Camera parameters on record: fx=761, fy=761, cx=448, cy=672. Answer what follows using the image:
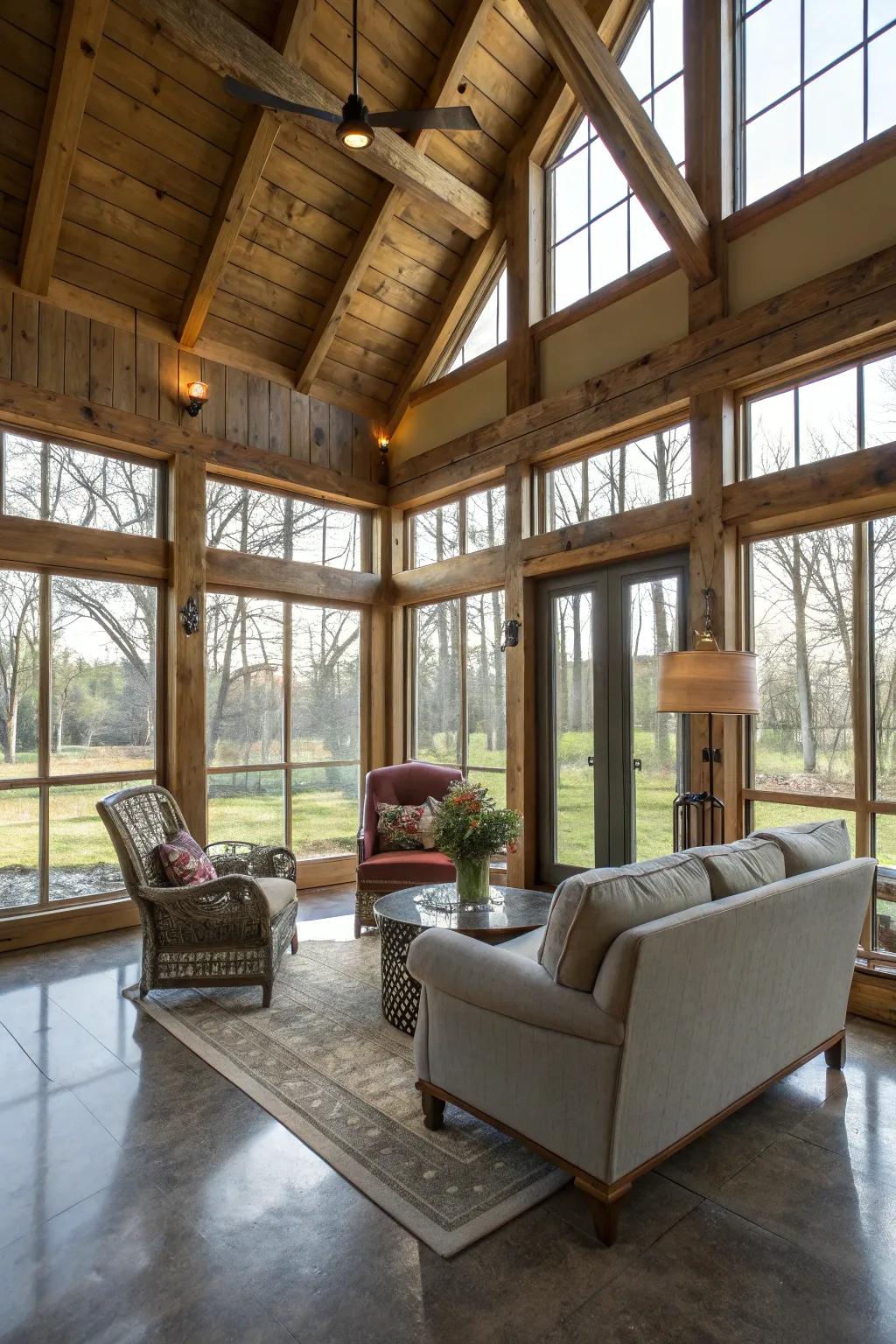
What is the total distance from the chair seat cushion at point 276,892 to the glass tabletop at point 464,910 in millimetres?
513

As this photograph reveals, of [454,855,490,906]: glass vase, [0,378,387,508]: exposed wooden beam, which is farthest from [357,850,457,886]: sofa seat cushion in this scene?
[0,378,387,508]: exposed wooden beam

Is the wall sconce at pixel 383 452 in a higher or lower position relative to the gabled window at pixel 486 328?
lower

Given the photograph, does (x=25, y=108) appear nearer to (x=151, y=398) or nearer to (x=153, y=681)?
(x=151, y=398)

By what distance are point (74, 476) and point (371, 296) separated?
2.52 m

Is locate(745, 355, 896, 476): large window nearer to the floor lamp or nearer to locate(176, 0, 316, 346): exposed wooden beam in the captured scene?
the floor lamp

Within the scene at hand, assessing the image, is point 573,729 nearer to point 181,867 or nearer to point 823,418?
point 823,418

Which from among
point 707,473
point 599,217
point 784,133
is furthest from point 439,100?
point 707,473

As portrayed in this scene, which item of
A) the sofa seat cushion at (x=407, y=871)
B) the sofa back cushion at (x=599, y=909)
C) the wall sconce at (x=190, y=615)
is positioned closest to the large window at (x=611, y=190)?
the wall sconce at (x=190, y=615)

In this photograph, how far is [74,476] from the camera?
473 cm

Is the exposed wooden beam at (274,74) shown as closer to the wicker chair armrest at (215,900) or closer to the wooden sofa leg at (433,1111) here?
the wicker chair armrest at (215,900)

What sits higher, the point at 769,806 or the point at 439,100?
the point at 439,100

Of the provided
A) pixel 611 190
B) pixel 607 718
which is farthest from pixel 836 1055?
pixel 611 190

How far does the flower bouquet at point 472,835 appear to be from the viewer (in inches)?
133

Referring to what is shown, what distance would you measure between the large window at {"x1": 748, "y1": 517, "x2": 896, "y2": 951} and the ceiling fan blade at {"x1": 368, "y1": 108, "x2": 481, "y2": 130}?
2402mm
